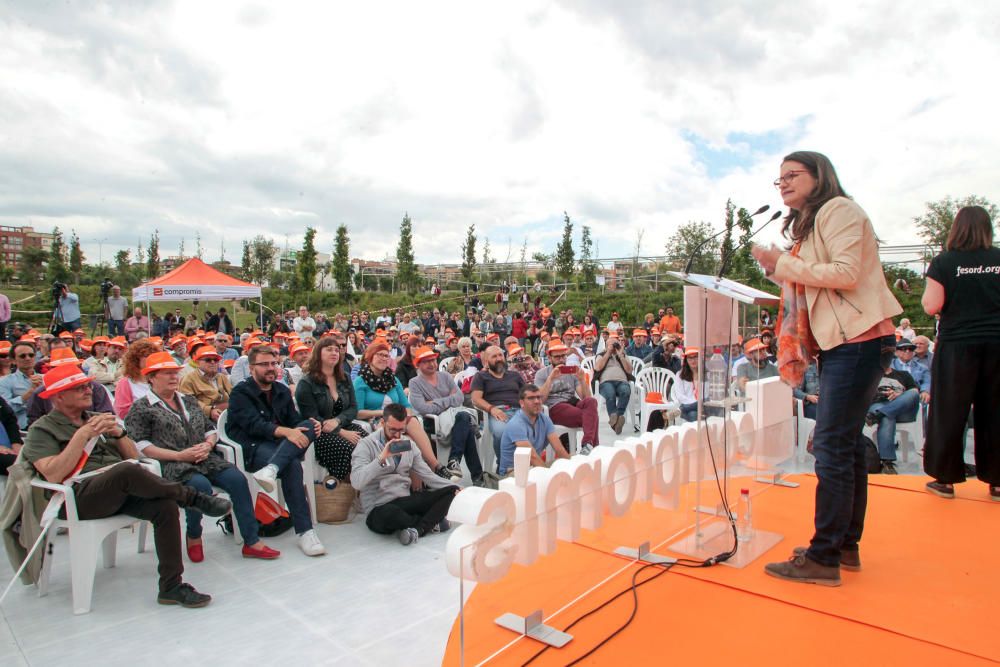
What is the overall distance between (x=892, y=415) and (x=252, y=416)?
553 cm

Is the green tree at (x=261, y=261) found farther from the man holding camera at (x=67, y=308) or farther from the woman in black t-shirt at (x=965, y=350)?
the woman in black t-shirt at (x=965, y=350)

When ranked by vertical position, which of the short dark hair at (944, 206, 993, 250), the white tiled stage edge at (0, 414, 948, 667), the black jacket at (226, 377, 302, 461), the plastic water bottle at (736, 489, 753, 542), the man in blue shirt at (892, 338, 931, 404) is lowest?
the white tiled stage edge at (0, 414, 948, 667)

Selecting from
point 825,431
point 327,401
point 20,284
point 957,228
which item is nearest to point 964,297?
point 957,228

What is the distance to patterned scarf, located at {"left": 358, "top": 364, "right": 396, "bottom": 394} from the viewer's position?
17.1 feet

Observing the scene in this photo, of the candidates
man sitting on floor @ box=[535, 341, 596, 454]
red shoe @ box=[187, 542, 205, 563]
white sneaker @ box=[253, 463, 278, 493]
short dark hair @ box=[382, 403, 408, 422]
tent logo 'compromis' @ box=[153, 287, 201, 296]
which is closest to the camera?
red shoe @ box=[187, 542, 205, 563]

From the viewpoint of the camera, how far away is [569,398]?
577 cm

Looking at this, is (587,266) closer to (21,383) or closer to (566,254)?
(566,254)

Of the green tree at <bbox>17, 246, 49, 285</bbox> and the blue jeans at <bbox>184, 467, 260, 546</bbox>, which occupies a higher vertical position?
the green tree at <bbox>17, 246, 49, 285</bbox>

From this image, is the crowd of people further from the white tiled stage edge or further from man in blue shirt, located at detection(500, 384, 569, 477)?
the white tiled stage edge

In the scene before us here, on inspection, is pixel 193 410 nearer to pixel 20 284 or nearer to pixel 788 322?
pixel 788 322

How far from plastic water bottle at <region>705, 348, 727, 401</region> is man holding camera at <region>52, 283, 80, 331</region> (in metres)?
11.6

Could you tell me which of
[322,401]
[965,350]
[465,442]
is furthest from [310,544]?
[965,350]

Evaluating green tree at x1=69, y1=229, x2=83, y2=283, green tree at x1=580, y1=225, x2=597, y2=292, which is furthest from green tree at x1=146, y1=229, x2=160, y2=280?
green tree at x1=580, y1=225, x2=597, y2=292

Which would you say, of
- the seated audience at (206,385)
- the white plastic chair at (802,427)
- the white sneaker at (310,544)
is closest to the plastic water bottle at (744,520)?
the white sneaker at (310,544)
